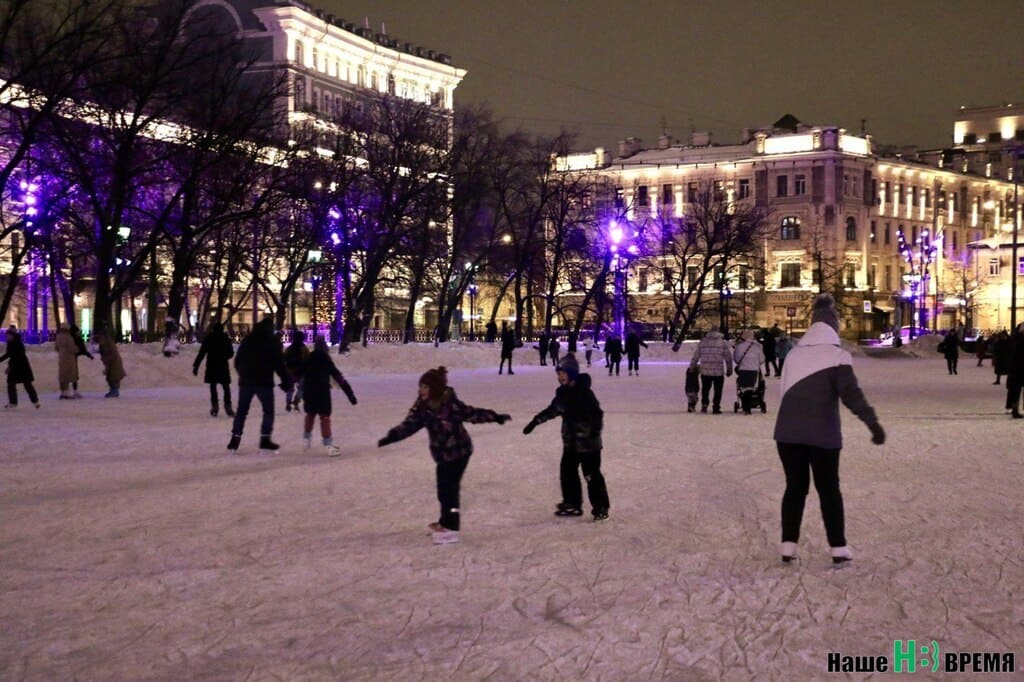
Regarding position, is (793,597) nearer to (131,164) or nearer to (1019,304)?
(131,164)

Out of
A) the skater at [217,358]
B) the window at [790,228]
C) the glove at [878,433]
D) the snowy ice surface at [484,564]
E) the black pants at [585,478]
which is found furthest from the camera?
the window at [790,228]

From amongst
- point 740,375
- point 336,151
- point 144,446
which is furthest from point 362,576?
point 336,151

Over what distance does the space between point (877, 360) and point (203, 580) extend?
57.5m

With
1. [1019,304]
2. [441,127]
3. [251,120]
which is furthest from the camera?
[1019,304]

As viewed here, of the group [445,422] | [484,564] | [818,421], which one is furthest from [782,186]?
[484,564]

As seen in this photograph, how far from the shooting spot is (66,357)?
2619 centimetres

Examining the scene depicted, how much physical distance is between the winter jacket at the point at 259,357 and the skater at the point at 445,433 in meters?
6.63

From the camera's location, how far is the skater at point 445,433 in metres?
9.30

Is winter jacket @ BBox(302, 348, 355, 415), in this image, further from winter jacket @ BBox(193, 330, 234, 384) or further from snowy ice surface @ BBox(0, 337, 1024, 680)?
winter jacket @ BBox(193, 330, 234, 384)

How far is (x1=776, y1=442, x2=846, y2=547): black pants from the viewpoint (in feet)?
27.1

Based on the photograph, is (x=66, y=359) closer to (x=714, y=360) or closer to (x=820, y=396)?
(x=714, y=360)

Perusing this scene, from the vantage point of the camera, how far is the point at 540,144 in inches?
2347

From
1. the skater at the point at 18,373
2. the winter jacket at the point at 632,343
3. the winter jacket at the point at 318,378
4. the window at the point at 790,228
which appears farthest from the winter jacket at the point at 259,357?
the window at the point at 790,228

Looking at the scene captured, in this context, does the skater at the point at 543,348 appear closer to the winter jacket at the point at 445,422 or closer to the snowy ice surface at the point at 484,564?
the snowy ice surface at the point at 484,564
